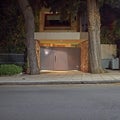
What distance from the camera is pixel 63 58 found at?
117ft

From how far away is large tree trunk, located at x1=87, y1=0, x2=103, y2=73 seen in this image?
90.0 feet

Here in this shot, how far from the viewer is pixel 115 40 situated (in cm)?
3397

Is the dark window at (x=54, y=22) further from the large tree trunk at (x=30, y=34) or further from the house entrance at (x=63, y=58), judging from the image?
the large tree trunk at (x=30, y=34)

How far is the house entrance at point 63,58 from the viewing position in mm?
35562

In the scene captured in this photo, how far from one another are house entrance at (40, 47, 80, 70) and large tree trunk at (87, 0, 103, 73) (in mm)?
7787

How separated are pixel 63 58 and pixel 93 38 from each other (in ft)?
27.5

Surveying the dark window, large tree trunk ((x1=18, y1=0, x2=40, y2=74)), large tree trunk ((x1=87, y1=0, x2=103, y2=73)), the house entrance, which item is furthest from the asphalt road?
the dark window

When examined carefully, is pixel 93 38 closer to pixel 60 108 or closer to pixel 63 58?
pixel 63 58

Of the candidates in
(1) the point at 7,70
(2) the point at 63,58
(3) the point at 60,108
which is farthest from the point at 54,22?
(3) the point at 60,108

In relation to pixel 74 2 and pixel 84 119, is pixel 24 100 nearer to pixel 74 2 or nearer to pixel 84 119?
pixel 84 119

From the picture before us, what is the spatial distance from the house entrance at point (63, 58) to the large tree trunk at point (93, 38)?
7787 mm

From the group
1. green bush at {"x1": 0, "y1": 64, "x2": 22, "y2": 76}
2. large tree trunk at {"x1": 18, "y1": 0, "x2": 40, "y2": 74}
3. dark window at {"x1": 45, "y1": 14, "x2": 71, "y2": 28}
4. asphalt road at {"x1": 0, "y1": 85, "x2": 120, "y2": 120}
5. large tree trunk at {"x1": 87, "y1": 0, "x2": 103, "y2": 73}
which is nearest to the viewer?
asphalt road at {"x1": 0, "y1": 85, "x2": 120, "y2": 120}

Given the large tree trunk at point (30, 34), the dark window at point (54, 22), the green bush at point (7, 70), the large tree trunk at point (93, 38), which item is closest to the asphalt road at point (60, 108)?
the green bush at point (7, 70)

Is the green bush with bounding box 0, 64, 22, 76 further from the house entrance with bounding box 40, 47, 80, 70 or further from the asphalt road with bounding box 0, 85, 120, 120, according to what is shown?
the asphalt road with bounding box 0, 85, 120, 120
